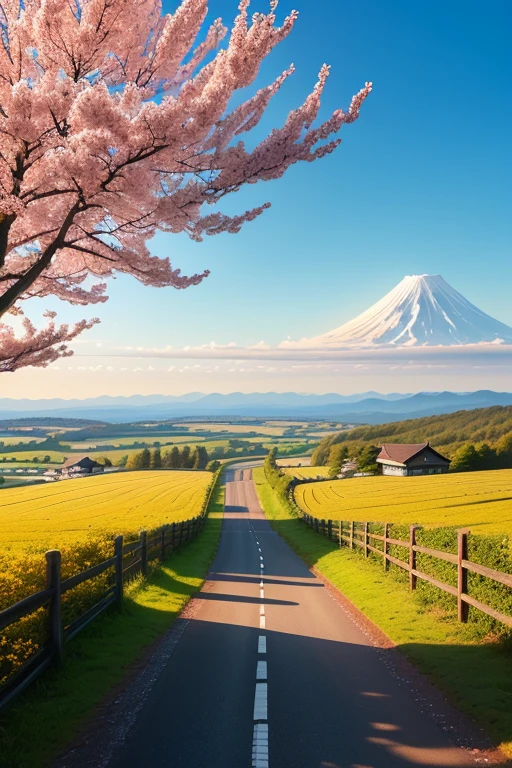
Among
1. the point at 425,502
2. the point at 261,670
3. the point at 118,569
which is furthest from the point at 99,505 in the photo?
the point at 261,670

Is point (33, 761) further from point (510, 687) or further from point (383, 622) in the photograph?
point (383, 622)

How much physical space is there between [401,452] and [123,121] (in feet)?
338

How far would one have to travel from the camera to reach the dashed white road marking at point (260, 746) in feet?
19.2

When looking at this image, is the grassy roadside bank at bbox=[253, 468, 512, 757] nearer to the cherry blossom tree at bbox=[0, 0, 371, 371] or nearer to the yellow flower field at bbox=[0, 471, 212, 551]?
the cherry blossom tree at bbox=[0, 0, 371, 371]

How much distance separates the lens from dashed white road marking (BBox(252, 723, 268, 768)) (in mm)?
5855

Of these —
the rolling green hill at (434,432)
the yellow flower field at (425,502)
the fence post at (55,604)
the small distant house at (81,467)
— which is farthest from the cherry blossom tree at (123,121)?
the small distant house at (81,467)

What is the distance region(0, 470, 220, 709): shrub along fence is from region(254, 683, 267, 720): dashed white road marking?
3.10 metres

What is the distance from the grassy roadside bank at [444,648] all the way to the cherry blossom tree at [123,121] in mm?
8669

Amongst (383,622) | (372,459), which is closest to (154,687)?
(383,622)

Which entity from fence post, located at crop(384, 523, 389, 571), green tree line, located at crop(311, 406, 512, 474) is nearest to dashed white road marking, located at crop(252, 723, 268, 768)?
fence post, located at crop(384, 523, 389, 571)

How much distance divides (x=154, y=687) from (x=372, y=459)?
353ft

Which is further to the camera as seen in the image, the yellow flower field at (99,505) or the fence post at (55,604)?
the yellow flower field at (99,505)

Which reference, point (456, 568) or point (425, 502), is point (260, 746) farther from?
point (425, 502)

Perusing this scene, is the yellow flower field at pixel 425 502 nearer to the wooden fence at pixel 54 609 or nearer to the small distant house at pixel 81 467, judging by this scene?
the wooden fence at pixel 54 609
